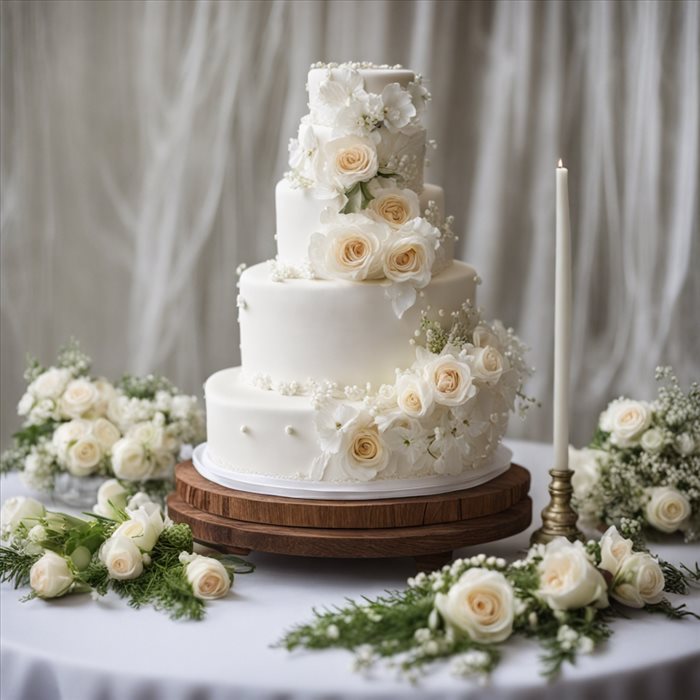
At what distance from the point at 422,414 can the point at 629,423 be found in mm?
786

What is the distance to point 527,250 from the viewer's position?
523 cm

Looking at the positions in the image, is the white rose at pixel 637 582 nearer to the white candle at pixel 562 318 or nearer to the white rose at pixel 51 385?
the white candle at pixel 562 318

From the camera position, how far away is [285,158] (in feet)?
17.2

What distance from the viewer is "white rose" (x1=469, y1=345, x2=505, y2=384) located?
9.20 feet

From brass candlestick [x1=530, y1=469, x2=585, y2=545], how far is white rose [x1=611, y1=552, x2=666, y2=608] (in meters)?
0.31

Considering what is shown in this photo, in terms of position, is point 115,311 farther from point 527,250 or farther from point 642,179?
point 642,179

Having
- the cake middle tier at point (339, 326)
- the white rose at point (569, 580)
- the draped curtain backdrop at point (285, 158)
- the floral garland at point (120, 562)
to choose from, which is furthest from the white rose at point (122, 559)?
the draped curtain backdrop at point (285, 158)

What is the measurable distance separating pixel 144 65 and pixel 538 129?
183 centimetres

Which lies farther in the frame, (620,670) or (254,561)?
(254,561)

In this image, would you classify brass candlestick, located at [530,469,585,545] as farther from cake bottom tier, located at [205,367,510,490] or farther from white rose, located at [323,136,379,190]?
white rose, located at [323,136,379,190]

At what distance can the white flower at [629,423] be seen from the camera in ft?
10.5

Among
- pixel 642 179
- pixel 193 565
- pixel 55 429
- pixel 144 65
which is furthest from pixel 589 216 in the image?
pixel 193 565

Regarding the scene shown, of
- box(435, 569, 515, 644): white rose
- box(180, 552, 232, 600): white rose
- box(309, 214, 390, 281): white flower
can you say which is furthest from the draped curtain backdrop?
box(435, 569, 515, 644): white rose

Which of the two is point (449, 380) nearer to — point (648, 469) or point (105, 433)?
point (648, 469)
